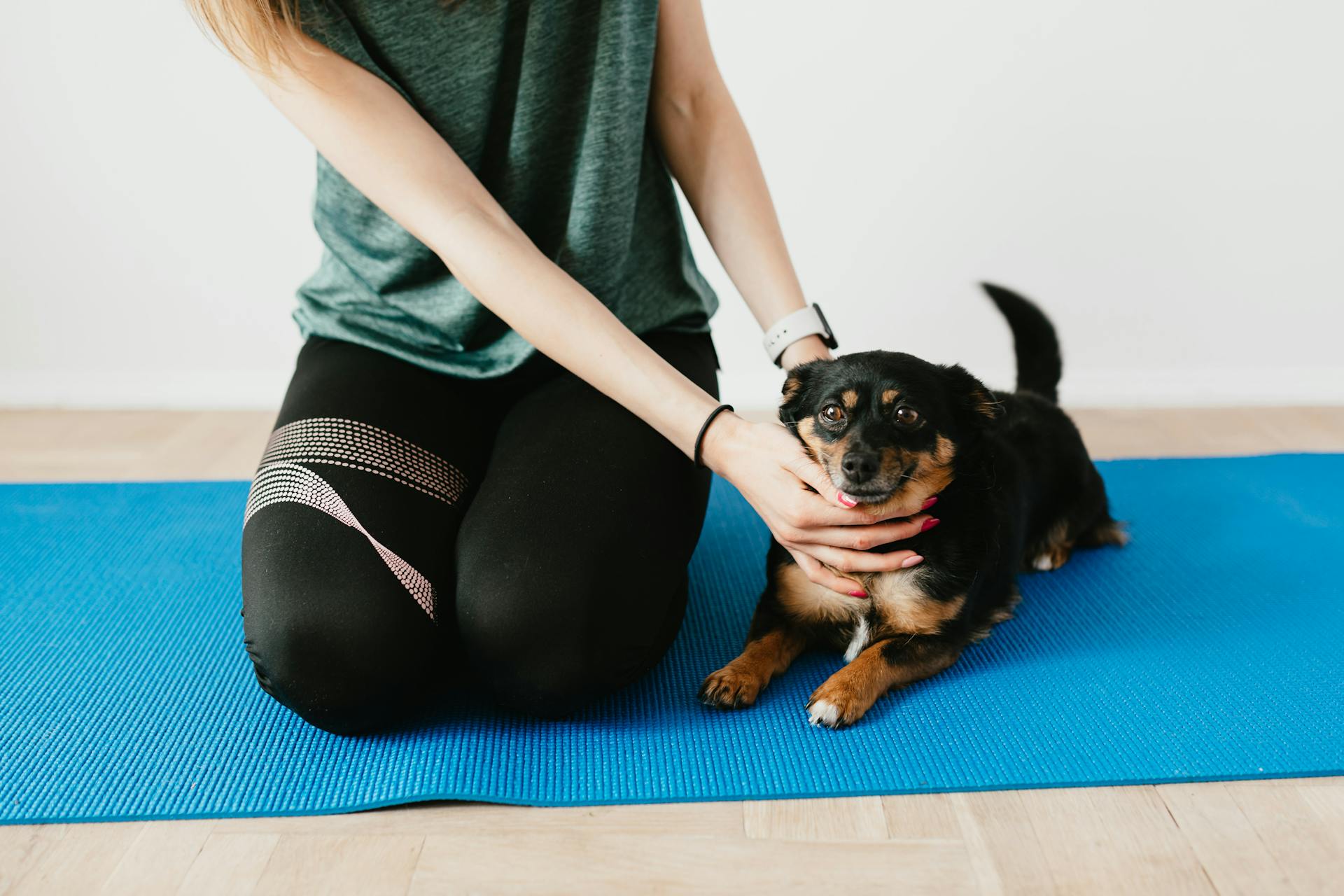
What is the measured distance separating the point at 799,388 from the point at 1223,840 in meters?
0.75

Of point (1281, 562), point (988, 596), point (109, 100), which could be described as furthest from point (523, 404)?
point (109, 100)

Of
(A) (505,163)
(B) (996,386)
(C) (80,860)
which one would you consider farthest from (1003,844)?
(B) (996,386)

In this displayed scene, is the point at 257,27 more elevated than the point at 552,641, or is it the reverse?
the point at 257,27

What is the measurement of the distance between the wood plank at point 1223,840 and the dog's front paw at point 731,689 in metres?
0.51

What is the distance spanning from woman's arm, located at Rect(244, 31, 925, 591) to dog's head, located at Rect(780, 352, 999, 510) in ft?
0.21

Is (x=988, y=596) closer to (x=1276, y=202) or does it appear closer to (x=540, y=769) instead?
(x=540, y=769)

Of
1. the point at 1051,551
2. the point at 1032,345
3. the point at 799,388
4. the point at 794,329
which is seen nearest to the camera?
the point at 799,388

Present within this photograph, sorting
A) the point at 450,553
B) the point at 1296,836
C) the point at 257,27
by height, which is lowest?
the point at 450,553

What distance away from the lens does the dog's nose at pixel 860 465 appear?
1310 mm

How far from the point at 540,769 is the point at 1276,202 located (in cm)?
252

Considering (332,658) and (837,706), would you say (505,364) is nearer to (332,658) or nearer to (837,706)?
(332,658)

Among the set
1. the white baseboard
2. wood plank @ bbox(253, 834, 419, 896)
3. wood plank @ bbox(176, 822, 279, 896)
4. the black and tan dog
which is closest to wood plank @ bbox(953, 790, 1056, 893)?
the black and tan dog

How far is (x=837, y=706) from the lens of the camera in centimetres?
139

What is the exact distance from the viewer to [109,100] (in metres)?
2.68
